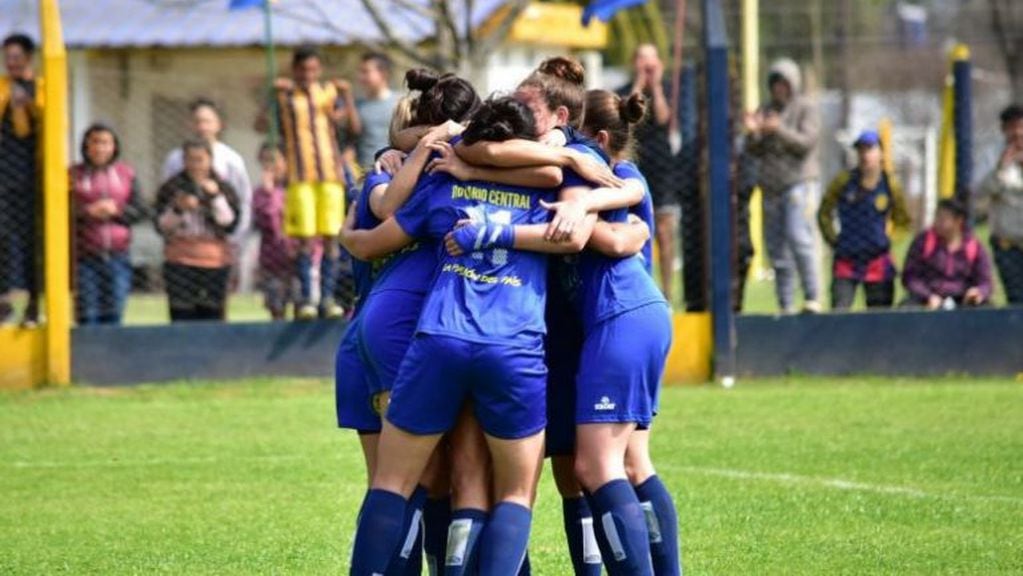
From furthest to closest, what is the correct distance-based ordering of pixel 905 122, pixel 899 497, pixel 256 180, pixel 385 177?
pixel 905 122 < pixel 256 180 < pixel 899 497 < pixel 385 177

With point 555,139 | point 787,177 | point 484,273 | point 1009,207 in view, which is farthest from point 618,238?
point 1009,207

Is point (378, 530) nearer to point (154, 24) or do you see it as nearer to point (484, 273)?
point (484, 273)

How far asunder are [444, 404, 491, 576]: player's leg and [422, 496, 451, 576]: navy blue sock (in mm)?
305

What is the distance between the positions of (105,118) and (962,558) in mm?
13663

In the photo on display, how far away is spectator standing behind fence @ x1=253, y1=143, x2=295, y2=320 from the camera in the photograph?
45.7 ft

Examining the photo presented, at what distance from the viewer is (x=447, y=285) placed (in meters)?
5.77

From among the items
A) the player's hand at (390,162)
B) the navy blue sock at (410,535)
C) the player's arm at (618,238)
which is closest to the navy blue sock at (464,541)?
the navy blue sock at (410,535)

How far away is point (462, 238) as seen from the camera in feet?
18.8

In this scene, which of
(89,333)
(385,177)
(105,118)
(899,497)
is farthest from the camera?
(105,118)

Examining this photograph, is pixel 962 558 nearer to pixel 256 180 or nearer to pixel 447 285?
pixel 447 285

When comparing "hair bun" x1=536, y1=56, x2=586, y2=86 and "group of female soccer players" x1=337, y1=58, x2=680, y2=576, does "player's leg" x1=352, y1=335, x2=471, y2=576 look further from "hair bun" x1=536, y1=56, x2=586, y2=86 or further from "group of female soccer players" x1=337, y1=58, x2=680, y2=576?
"hair bun" x1=536, y1=56, x2=586, y2=86

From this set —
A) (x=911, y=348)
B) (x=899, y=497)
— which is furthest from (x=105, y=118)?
(x=899, y=497)

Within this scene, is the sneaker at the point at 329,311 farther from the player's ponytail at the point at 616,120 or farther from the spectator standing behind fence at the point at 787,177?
the player's ponytail at the point at 616,120

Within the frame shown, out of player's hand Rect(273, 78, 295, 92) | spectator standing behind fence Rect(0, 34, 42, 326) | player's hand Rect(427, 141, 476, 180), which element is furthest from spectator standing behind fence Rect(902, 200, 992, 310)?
player's hand Rect(427, 141, 476, 180)
